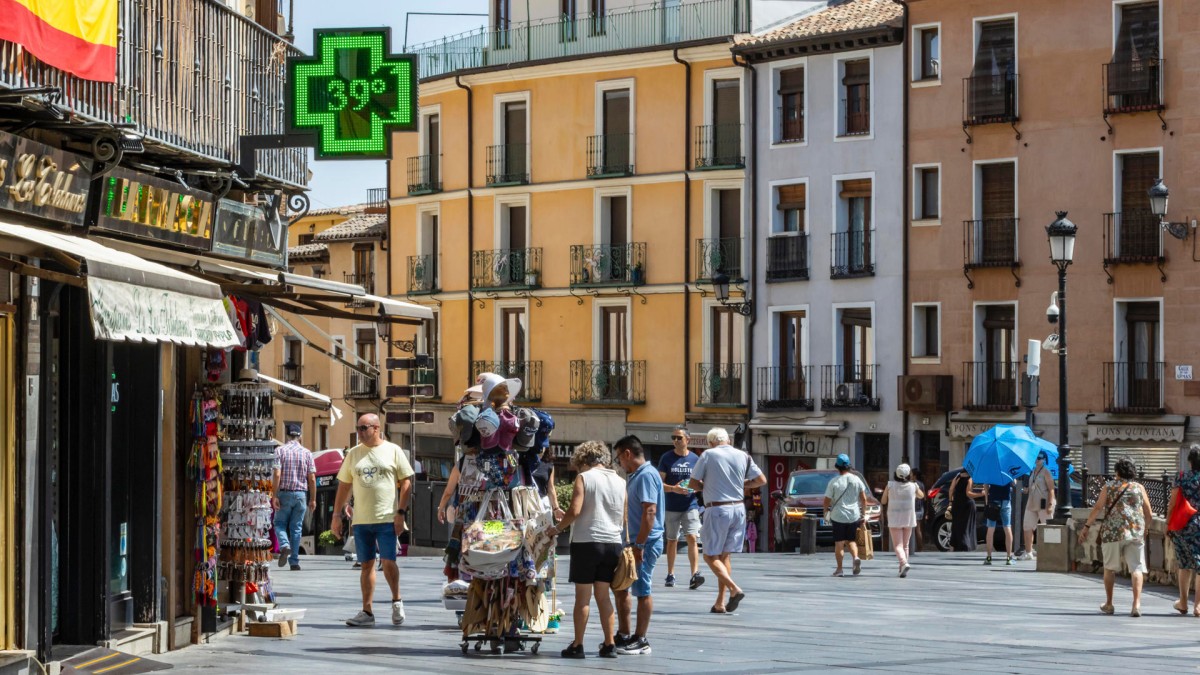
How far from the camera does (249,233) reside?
1650 centimetres

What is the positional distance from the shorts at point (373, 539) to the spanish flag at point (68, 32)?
5195 mm

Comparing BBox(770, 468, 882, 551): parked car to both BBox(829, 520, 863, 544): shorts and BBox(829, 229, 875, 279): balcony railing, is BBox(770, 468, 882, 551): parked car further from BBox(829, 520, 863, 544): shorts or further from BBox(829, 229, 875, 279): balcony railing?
BBox(829, 520, 863, 544): shorts

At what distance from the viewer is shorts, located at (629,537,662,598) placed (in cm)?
1562

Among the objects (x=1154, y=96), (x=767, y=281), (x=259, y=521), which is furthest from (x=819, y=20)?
(x=259, y=521)

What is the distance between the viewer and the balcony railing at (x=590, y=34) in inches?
2109

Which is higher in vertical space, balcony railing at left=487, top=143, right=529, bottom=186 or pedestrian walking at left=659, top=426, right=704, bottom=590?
balcony railing at left=487, top=143, right=529, bottom=186

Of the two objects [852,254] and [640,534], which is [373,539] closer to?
[640,534]

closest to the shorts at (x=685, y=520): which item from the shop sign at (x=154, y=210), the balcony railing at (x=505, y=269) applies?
the shop sign at (x=154, y=210)

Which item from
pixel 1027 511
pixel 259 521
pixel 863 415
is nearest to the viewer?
pixel 259 521

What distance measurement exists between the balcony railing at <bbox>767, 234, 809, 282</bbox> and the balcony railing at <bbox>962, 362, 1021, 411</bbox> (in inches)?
216

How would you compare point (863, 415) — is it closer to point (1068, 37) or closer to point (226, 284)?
point (1068, 37)

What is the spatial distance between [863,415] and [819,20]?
10.4 metres

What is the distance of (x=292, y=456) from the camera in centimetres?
2456

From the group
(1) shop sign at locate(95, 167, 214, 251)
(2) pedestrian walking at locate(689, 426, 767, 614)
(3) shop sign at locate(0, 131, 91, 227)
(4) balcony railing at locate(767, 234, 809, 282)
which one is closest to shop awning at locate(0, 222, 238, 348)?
(3) shop sign at locate(0, 131, 91, 227)
